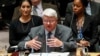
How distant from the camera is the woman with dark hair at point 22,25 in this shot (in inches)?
173

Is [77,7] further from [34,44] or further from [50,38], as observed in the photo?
[34,44]

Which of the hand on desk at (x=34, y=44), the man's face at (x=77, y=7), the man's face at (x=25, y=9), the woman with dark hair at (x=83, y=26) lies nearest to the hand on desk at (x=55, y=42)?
the hand on desk at (x=34, y=44)

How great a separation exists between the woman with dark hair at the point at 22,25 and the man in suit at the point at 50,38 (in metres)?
0.72

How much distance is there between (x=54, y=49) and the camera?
3512 mm

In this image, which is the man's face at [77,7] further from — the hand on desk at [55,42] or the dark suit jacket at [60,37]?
the hand on desk at [55,42]

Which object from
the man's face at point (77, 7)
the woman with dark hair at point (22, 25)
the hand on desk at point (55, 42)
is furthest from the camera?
the woman with dark hair at point (22, 25)

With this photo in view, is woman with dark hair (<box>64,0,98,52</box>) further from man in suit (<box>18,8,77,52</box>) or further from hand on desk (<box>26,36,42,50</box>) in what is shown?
hand on desk (<box>26,36,42,50</box>)

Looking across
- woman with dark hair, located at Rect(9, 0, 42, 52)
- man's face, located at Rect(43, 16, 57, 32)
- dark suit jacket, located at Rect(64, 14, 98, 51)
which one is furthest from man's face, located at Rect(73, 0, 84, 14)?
man's face, located at Rect(43, 16, 57, 32)

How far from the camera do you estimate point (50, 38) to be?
3.58m

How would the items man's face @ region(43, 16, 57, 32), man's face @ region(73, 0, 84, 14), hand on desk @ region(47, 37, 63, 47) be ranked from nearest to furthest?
hand on desk @ region(47, 37, 63, 47)
man's face @ region(43, 16, 57, 32)
man's face @ region(73, 0, 84, 14)

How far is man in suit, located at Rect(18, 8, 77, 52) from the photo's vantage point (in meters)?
3.47

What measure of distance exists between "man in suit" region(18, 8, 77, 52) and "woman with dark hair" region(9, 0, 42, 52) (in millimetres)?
716

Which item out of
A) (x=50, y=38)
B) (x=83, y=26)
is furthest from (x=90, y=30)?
(x=50, y=38)

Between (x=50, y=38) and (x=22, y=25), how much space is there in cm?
95
